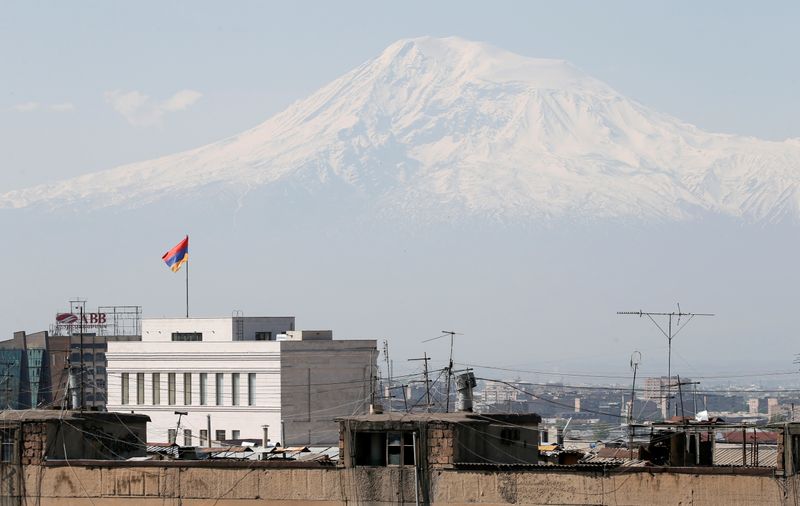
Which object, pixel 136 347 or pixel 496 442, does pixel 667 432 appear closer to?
pixel 496 442

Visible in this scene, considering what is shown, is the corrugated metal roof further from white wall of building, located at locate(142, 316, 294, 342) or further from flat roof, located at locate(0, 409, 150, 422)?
white wall of building, located at locate(142, 316, 294, 342)

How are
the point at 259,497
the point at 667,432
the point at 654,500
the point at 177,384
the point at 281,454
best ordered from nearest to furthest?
the point at 654,500
the point at 259,497
the point at 667,432
the point at 281,454
the point at 177,384

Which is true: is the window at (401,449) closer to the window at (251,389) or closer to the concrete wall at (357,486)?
the concrete wall at (357,486)

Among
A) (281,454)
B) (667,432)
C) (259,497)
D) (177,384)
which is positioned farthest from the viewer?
(177,384)

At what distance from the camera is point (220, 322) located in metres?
144

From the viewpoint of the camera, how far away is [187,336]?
145 metres

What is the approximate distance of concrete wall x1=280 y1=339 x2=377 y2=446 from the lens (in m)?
139

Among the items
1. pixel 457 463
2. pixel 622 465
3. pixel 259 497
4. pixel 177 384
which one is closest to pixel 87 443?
pixel 259 497

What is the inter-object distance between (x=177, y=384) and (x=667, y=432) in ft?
257

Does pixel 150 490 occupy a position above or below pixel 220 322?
below

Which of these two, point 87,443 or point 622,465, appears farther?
point 87,443

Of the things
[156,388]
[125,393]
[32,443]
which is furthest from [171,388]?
[32,443]

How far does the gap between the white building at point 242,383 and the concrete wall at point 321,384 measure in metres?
0.07

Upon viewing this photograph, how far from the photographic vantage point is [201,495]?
207 feet
